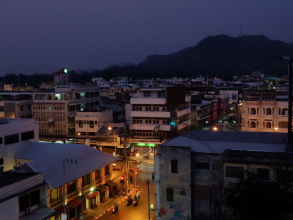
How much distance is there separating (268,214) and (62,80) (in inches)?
4214

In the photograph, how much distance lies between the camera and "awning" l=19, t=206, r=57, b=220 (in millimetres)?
19614

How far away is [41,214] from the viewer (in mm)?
20281

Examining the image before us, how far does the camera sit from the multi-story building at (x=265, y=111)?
3853 centimetres

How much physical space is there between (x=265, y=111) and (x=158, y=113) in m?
13.0

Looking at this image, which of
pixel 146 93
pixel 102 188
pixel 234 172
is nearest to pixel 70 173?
pixel 102 188

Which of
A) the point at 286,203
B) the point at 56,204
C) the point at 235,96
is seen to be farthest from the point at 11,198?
the point at 235,96

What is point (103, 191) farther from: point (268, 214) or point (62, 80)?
point (62, 80)

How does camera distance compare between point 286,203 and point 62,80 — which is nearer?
point 286,203

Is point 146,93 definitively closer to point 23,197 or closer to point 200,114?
point 200,114

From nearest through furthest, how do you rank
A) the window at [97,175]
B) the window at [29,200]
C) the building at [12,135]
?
the window at [29,200]
the window at [97,175]
the building at [12,135]

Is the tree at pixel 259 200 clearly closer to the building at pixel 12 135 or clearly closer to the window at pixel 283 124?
the building at pixel 12 135

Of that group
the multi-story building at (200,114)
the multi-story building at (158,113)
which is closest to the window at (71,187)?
the multi-story building at (158,113)

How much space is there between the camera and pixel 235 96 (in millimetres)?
81375

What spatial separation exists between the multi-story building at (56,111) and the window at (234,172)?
33369 millimetres
